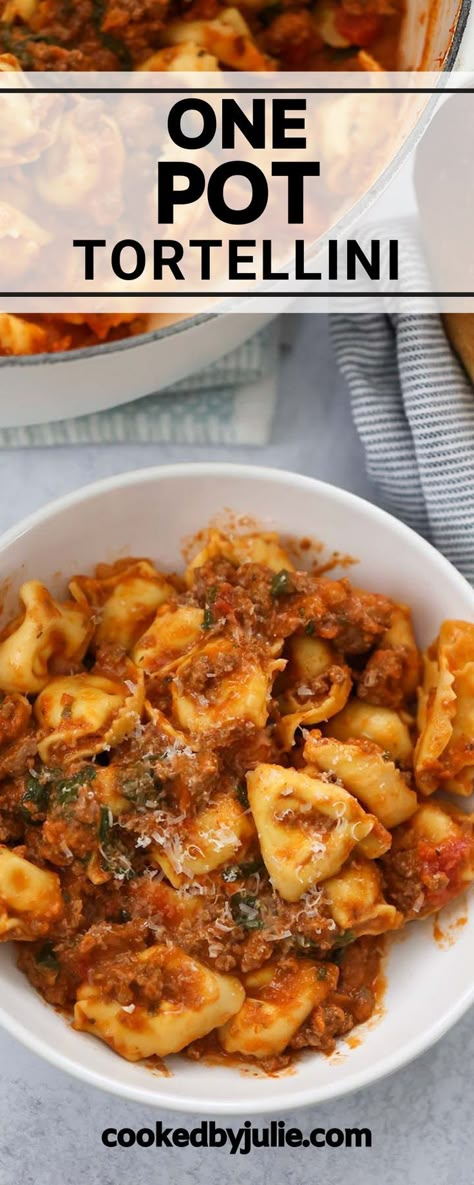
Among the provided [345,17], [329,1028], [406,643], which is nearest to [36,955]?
[329,1028]

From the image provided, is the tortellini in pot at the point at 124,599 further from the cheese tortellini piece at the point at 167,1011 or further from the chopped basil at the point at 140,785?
the cheese tortellini piece at the point at 167,1011

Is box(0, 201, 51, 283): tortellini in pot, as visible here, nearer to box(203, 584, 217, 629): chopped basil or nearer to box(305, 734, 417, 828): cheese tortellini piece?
box(203, 584, 217, 629): chopped basil

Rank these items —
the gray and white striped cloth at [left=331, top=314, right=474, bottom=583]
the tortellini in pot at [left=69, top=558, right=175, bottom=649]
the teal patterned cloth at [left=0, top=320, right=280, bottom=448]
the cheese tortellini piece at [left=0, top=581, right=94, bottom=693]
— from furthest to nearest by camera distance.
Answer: the teal patterned cloth at [left=0, top=320, right=280, bottom=448] < the gray and white striped cloth at [left=331, top=314, right=474, bottom=583] < the tortellini in pot at [left=69, top=558, right=175, bottom=649] < the cheese tortellini piece at [left=0, top=581, right=94, bottom=693]

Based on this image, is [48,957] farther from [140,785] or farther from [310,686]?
[310,686]

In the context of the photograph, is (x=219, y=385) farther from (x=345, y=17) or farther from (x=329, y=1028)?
(x=329, y=1028)

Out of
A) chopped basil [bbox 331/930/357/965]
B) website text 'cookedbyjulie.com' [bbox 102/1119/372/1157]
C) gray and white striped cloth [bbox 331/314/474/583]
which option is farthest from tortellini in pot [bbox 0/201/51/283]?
website text 'cookedbyjulie.com' [bbox 102/1119/372/1157]

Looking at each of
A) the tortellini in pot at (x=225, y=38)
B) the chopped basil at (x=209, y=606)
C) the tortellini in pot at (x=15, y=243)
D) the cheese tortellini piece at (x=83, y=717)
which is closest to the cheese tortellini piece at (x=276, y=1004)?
the cheese tortellini piece at (x=83, y=717)

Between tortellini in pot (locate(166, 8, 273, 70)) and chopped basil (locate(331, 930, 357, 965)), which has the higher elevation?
tortellini in pot (locate(166, 8, 273, 70))
